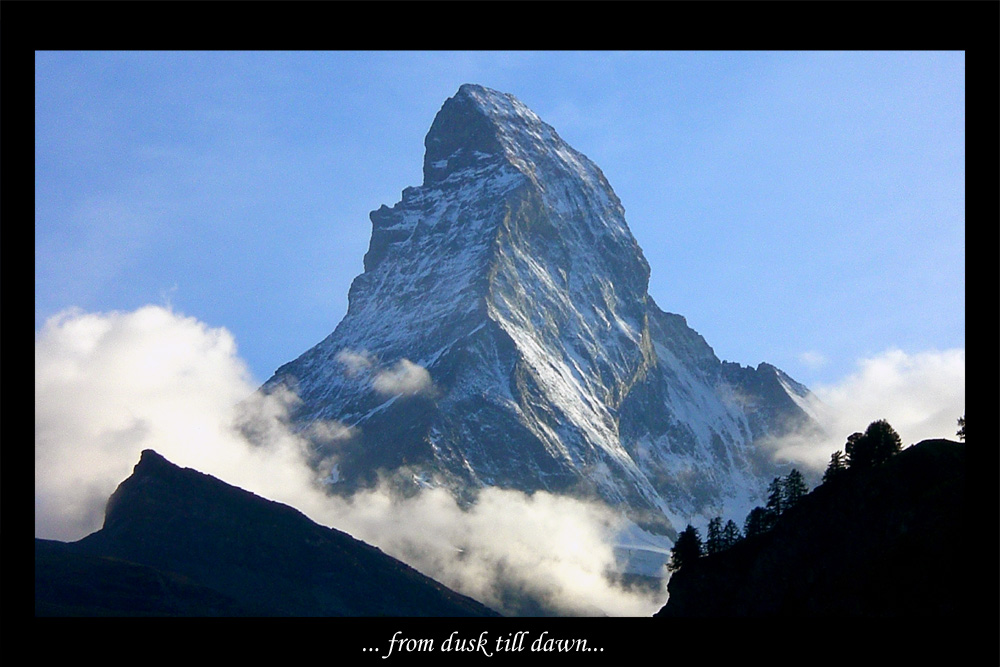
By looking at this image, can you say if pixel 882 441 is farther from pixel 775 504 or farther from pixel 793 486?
pixel 775 504

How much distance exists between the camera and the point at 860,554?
67.2m

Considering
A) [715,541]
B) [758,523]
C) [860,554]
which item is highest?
[715,541]

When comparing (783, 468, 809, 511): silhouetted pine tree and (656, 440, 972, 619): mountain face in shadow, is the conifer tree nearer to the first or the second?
(783, 468, 809, 511): silhouetted pine tree

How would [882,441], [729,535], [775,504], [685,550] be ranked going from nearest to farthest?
1. [882,441]
2. [685,550]
3. [775,504]
4. [729,535]

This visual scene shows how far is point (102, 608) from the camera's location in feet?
515

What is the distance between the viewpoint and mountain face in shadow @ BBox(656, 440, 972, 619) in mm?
58000

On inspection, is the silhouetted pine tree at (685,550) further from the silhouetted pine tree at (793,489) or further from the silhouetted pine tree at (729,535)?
the silhouetted pine tree at (729,535)

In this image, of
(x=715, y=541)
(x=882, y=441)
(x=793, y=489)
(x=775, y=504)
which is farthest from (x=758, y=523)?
(x=882, y=441)

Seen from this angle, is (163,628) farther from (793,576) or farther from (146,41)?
(793,576)

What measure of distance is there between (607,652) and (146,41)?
698 inches

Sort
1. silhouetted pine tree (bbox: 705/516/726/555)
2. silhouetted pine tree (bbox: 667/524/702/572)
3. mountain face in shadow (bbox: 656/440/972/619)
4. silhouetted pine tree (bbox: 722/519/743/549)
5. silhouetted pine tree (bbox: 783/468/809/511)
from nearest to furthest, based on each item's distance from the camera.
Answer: mountain face in shadow (bbox: 656/440/972/619) < silhouetted pine tree (bbox: 667/524/702/572) < silhouetted pine tree (bbox: 783/468/809/511) < silhouetted pine tree (bbox: 705/516/726/555) < silhouetted pine tree (bbox: 722/519/743/549)

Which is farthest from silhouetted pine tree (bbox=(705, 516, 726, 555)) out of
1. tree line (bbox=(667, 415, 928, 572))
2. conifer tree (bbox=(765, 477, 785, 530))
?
conifer tree (bbox=(765, 477, 785, 530))

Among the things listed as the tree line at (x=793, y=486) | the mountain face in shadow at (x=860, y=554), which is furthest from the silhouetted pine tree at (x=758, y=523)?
the mountain face in shadow at (x=860, y=554)

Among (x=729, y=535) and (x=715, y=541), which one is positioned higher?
(x=729, y=535)
